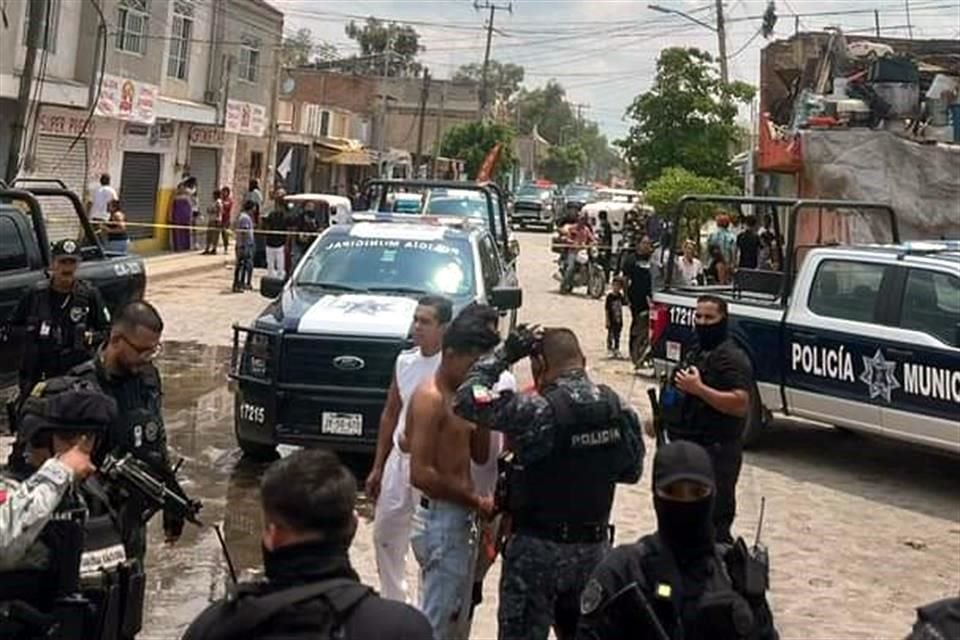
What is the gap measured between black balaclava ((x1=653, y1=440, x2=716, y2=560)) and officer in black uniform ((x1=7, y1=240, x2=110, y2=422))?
17.6 feet

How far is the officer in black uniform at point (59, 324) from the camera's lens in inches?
291

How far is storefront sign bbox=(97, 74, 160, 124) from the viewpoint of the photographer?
22703 millimetres

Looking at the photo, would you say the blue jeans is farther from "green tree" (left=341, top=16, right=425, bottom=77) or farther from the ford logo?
"green tree" (left=341, top=16, right=425, bottom=77)

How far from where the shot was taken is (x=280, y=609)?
2.21m

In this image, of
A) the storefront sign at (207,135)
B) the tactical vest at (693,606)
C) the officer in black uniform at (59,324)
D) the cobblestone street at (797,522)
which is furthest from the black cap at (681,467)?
the storefront sign at (207,135)

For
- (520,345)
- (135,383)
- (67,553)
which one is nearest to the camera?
(67,553)

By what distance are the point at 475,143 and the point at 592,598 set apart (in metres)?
58.8

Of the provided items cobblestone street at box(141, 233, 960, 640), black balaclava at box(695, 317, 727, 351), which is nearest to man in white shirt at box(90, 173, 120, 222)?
cobblestone street at box(141, 233, 960, 640)

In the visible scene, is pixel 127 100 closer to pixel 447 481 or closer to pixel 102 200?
pixel 102 200

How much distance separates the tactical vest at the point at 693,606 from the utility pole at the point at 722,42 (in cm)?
3054

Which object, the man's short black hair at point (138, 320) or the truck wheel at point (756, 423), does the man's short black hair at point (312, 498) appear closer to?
the man's short black hair at point (138, 320)

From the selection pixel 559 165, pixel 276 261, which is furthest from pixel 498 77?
pixel 276 261

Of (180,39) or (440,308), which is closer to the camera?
(440,308)

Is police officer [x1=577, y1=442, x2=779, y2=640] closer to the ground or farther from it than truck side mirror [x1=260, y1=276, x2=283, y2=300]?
closer to the ground
